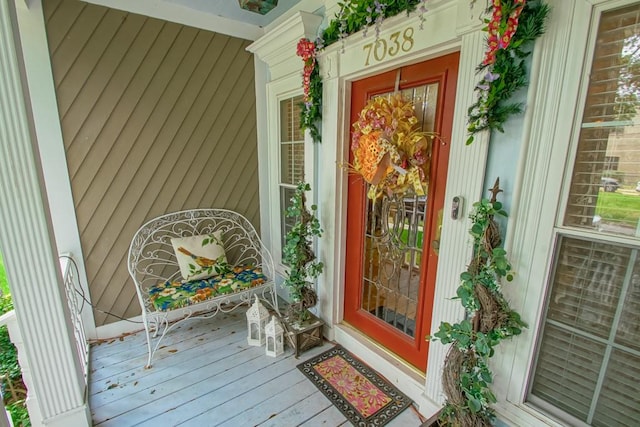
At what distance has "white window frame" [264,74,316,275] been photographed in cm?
238

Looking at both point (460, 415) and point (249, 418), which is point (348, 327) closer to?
point (249, 418)

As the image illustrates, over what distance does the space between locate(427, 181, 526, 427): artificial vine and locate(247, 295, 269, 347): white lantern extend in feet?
4.71

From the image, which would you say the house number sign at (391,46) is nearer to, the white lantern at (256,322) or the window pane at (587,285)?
the window pane at (587,285)

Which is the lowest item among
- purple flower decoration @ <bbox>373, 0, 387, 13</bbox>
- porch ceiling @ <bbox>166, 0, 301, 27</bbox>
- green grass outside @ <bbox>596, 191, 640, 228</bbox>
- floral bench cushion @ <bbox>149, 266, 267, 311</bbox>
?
floral bench cushion @ <bbox>149, 266, 267, 311</bbox>

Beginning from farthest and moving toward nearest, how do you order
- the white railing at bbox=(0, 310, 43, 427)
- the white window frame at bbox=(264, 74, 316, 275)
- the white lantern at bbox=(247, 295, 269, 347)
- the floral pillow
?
the floral pillow, the white window frame at bbox=(264, 74, 316, 275), the white lantern at bbox=(247, 295, 269, 347), the white railing at bbox=(0, 310, 43, 427)

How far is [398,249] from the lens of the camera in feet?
6.18

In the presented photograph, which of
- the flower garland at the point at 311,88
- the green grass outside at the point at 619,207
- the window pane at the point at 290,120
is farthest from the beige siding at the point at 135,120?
the green grass outside at the point at 619,207

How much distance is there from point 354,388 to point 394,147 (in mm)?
1585

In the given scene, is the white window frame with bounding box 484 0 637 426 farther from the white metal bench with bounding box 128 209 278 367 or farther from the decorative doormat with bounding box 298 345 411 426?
the white metal bench with bounding box 128 209 278 367

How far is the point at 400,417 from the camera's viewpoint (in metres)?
1.68

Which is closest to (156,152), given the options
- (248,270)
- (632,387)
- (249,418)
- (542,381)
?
(248,270)

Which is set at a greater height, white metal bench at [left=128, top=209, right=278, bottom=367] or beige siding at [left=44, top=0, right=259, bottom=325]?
beige siding at [left=44, top=0, right=259, bottom=325]

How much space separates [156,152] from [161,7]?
1.16 meters

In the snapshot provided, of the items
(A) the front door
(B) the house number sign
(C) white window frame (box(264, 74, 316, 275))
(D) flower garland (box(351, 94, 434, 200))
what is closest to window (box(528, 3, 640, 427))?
(A) the front door
